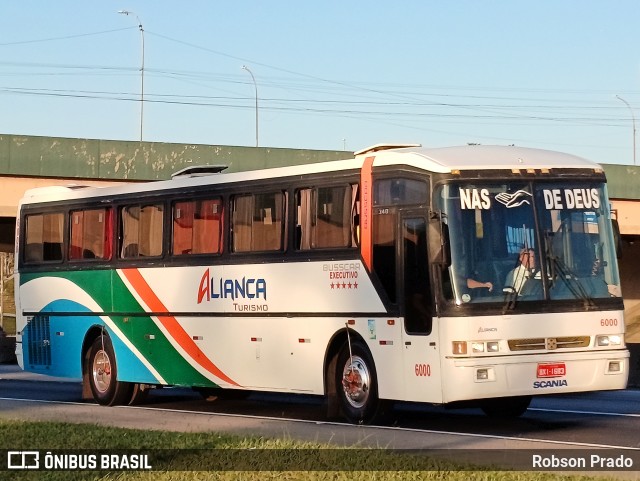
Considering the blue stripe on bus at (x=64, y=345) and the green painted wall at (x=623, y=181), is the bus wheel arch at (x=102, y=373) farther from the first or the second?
the green painted wall at (x=623, y=181)

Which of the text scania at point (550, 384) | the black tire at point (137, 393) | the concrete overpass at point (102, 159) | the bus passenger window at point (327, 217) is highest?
the concrete overpass at point (102, 159)

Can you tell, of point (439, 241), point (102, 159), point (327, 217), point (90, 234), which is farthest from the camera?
point (102, 159)

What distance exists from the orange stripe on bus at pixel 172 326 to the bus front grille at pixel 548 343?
5.22 metres

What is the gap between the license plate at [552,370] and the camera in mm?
16641

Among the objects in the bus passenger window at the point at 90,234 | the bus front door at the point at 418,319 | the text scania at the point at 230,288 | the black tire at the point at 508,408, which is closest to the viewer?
the bus front door at the point at 418,319

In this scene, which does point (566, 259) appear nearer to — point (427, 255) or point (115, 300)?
point (427, 255)

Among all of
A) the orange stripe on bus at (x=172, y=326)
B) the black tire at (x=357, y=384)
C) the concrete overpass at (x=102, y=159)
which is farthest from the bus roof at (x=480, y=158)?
the concrete overpass at (x=102, y=159)

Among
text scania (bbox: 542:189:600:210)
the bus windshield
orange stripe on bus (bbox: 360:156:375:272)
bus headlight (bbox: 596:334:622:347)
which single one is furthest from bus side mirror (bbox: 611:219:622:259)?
orange stripe on bus (bbox: 360:156:375:272)

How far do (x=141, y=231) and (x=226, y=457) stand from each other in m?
9.74

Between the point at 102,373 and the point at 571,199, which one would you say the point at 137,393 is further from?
the point at 571,199

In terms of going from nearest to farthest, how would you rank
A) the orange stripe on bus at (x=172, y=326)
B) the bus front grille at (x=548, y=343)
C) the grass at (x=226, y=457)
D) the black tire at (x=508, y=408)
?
the grass at (x=226, y=457) → the bus front grille at (x=548, y=343) → the black tire at (x=508, y=408) → the orange stripe on bus at (x=172, y=326)

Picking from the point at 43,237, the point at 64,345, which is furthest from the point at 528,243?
the point at 43,237

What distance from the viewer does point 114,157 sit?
46.3m

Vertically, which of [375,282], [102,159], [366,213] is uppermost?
[102,159]
